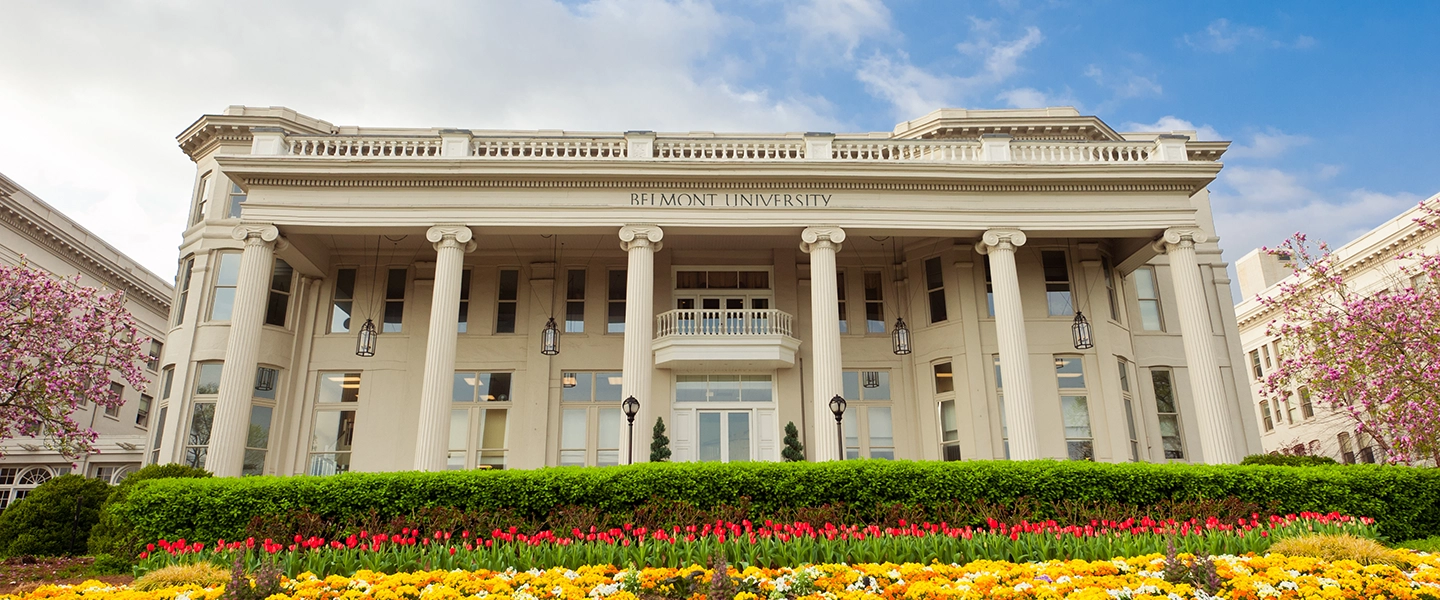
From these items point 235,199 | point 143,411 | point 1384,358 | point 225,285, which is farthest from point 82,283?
point 1384,358

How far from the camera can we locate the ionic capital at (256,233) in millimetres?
19484

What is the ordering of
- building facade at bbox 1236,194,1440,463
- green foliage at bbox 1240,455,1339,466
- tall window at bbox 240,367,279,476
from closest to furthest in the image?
green foliage at bbox 1240,455,1339,466 → tall window at bbox 240,367,279,476 → building facade at bbox 1236,194,1440,463

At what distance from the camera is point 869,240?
23094 millimetres

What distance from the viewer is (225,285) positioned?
72.0 ft

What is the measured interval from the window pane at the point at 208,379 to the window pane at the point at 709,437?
11.8 m

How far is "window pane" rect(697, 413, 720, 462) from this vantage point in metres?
21.4

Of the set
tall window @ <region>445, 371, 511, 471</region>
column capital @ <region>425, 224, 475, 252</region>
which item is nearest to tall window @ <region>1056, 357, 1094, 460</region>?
tall window @ <region>445, 371, 511, 471</region>

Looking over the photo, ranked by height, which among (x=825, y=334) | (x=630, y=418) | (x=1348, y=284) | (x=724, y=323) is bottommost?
(x=630, y=418)

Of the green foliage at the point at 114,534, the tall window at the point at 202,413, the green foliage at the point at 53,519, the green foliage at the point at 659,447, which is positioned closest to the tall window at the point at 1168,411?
the green foliage at the point at 659,447

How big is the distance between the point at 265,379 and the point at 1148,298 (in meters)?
23.5

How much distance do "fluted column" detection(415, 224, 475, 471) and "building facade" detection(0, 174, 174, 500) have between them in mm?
12584

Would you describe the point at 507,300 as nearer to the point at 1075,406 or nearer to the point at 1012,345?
the point at 1012,345

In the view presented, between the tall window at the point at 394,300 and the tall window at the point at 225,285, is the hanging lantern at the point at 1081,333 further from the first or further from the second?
the tall window at the point at 225,285

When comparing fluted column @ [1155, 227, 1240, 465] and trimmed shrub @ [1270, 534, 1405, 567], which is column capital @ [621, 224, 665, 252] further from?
trimmed shrub @ [1270, 534, 1405, 567]
